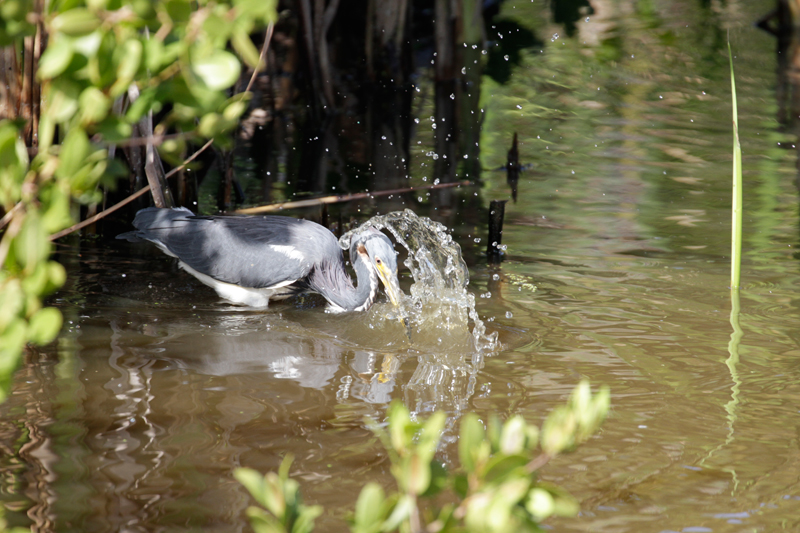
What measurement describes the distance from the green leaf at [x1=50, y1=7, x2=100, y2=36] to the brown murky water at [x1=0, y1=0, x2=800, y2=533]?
1.87 meters

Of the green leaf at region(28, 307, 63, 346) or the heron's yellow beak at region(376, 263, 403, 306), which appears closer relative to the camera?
the green leaf at region(28, 307, 63, 346)

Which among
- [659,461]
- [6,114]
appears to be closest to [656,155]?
[659,461]

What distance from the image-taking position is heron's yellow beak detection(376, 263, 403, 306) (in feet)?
14.9

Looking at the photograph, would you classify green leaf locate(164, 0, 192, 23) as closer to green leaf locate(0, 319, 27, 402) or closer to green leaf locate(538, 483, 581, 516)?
green leaf locate(0, 319, 27, 402)

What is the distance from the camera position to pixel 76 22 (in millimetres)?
1176

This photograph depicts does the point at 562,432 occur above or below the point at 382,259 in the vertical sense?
above

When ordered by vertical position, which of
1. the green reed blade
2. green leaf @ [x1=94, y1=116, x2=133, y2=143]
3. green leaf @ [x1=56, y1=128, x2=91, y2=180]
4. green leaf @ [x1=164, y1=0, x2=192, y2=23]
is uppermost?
green leaf @ [x1=164, y1=0, x2=192, y2=23]

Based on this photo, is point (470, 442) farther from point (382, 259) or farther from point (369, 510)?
point (382, 259)

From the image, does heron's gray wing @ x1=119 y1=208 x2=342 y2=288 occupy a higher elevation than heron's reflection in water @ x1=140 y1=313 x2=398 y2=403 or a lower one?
higher

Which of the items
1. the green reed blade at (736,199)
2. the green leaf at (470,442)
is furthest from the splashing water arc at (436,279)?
the green leaf at (470,442)

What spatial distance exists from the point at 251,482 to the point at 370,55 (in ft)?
32.2

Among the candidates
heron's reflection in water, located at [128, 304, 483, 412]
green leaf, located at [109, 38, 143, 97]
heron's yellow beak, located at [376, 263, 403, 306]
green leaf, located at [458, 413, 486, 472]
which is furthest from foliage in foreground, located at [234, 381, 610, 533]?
heron's yellow beak, located at [376, 263, 403, 306]

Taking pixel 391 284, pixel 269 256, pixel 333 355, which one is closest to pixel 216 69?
pixel 333 355

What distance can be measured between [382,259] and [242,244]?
895mm
